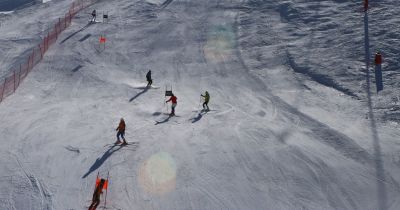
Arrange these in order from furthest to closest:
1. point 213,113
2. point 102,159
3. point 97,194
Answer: point 213,113 → point 102,159 → point 97,194

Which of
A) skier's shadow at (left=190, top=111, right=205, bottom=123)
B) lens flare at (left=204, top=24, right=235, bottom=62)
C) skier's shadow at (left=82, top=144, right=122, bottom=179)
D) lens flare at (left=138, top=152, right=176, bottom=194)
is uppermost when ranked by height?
lens flare at (left=204, top=24, right=235, bottom=62)

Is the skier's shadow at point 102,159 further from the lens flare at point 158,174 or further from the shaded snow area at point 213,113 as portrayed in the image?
the lens flare at point 158,174

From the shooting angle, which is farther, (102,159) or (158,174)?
(102,159)

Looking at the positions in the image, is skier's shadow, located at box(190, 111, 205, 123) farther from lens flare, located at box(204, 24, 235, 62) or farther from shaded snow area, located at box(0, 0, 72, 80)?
shaded snow area, located at box(0, 0, 72, 80)

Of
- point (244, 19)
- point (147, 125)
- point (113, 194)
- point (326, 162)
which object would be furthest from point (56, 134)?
point (244, 19)

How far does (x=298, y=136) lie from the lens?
19.4 meters

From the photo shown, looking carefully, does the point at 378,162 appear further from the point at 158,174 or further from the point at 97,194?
the point at 97,194

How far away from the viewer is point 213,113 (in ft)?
75.2

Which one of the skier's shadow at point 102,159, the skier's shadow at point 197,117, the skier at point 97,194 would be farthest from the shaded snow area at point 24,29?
the skier at point 97,194

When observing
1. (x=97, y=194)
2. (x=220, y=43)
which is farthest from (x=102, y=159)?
(x=220, y=43)

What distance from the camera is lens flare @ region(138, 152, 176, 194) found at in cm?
1572

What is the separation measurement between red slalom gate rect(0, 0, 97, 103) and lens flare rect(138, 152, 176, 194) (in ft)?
39.6

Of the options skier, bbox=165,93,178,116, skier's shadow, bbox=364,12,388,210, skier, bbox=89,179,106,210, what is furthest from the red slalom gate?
skier's shadow, bbox=364,12,388,210

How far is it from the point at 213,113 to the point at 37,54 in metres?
16.1
